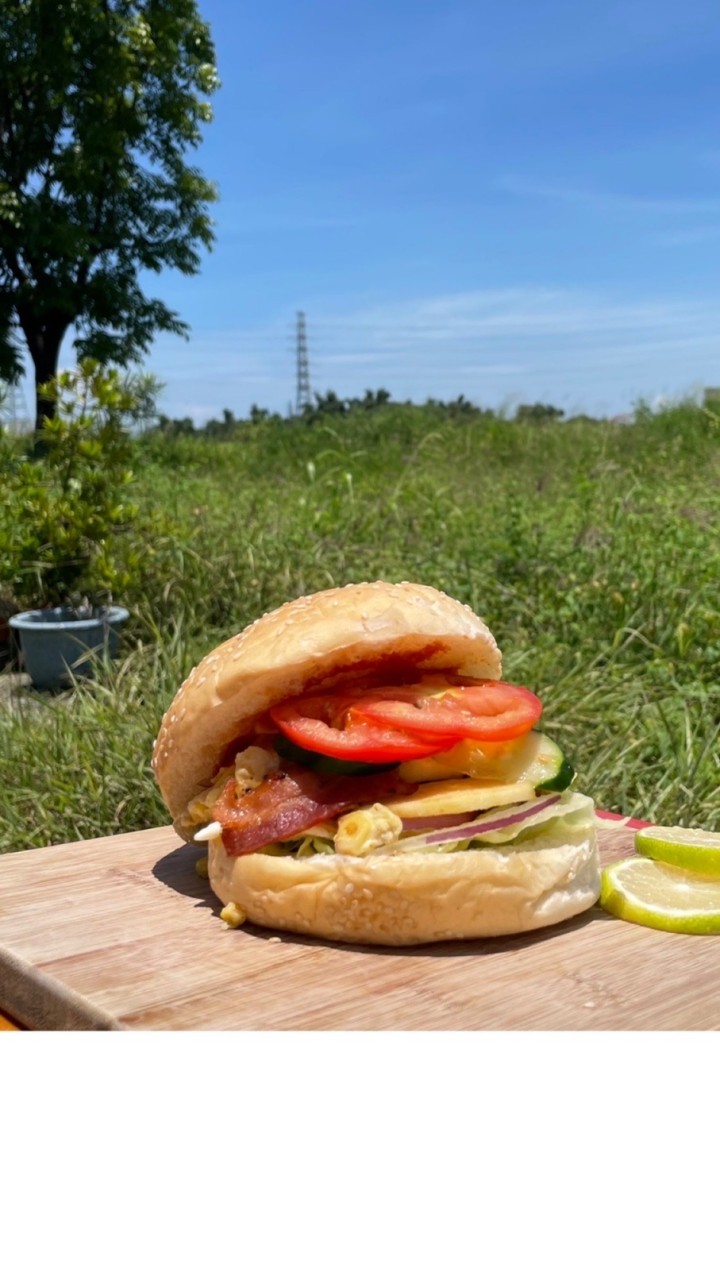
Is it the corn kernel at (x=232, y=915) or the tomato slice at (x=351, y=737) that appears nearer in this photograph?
the tomato slice at (x=351, y=737)

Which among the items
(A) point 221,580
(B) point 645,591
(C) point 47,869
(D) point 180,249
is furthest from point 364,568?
(D) point 180,249

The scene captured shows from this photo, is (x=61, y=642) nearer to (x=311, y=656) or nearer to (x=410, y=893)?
(x=311, y=656)

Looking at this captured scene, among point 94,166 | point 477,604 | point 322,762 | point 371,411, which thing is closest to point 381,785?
point 322,762

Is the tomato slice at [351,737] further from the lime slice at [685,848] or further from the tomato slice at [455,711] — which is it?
the lime slice at [685,848]

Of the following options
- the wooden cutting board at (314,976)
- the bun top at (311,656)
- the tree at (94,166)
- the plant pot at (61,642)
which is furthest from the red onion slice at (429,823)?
the tree at (94,166)

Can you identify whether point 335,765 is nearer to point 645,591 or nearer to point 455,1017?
point 455,1017

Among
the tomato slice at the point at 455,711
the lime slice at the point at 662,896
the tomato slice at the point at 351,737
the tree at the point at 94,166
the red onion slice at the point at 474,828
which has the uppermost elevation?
the tree at the point at 94,166
